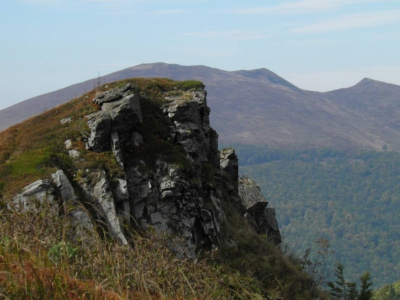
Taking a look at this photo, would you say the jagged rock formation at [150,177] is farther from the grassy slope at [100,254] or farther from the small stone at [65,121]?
the grassy slope at [100,254]

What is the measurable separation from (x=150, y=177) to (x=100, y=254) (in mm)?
19443

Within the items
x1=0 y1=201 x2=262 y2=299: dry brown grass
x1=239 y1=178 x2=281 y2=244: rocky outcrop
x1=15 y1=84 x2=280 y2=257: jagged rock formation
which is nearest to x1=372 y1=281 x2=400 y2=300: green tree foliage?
x1=239 y1=178 x2=281 y2=244: rocky outcrop

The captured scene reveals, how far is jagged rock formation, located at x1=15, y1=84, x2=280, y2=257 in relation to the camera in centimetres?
2295

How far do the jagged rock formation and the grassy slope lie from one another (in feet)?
1.42

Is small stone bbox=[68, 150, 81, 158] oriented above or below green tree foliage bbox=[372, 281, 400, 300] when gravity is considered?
above

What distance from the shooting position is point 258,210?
131 feet

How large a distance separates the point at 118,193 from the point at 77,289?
18.7m

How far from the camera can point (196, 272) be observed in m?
7.98

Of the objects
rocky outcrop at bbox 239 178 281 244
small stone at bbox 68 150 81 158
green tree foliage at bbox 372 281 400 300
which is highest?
small stone at bbox 68 150 81 158

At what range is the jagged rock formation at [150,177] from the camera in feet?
75.3

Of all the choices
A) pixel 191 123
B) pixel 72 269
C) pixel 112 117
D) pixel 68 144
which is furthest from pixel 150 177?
pixel 72 269

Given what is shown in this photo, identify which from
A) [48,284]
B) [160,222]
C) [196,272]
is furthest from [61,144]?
[48,284]

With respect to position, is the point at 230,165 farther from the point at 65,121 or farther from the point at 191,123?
the point at 65,121

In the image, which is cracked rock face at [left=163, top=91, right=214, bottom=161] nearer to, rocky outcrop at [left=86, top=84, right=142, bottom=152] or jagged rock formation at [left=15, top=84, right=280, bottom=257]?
jagged rock formation at [left=15, top=84, right=280, bottom=257]
